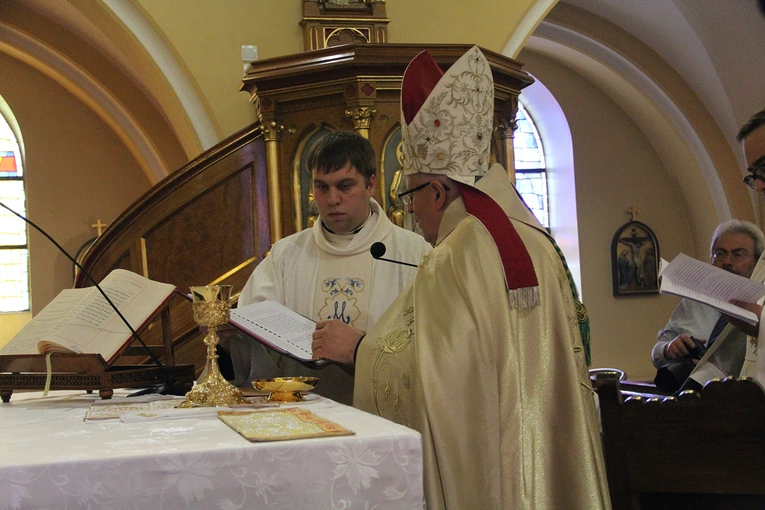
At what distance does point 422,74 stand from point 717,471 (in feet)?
4.90

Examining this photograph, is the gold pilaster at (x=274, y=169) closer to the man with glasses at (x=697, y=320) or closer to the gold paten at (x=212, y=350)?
the man with glasses at (x=697, y=320)

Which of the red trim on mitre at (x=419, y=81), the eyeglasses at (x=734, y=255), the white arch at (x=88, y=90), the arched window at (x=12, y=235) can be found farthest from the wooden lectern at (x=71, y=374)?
the arched window at (x=12, y=235)

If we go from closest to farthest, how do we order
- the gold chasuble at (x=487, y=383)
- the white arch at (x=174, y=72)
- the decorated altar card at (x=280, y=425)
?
1. the decorated altar card at (x=280, y=425)
2. the gold chasuble at (x=487, y=383)
3. the white arch at (x=174, y=72)

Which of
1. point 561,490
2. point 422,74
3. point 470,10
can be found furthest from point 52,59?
point 561,490

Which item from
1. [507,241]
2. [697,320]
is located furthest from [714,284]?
[697,320]

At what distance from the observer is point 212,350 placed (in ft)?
6.86

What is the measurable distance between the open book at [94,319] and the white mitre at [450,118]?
86 centimetres

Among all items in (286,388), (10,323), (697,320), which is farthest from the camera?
(10,323)

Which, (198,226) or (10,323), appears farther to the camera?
(10,323)

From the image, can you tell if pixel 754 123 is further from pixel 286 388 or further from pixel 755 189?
pixel 286 388

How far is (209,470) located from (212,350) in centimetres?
67

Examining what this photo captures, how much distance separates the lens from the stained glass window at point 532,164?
41.7 feet

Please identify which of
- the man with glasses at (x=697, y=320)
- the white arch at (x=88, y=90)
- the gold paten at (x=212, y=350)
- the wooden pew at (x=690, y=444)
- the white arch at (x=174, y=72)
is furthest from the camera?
the white arch at (x=88, y=90)

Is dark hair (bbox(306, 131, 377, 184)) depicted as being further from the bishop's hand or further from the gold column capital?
the gold column capital
